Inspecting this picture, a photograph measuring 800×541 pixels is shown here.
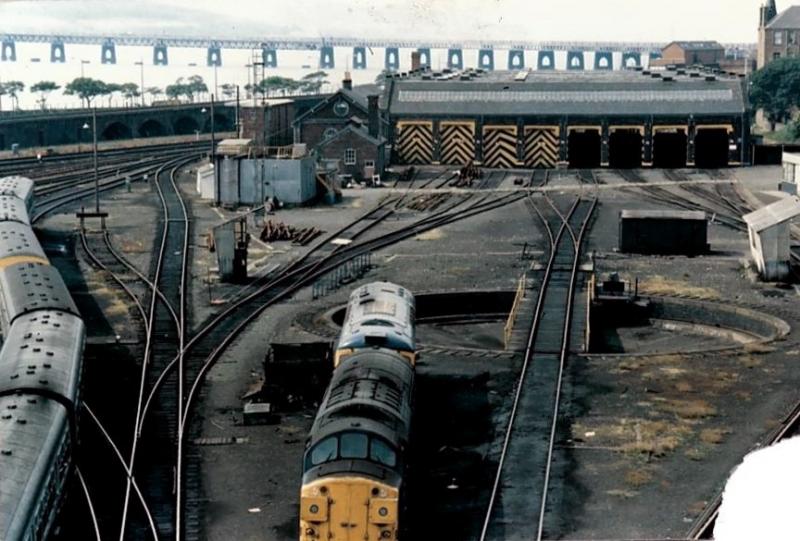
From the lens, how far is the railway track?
21891 mm

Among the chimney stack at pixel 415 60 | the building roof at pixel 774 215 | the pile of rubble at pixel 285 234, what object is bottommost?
the pile of rubble at pixel 285 234

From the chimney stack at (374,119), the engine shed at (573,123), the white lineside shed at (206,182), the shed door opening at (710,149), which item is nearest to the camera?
the white lineside shed at (206,182)

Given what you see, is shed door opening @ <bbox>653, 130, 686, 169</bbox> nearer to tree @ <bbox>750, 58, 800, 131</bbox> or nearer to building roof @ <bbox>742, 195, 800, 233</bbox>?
building roof @ <bbox>742, 195, 800, 233</bbox>

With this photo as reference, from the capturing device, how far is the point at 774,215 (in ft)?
158

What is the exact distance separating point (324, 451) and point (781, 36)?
17413 centimetres

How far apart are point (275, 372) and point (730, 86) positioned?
70.3m

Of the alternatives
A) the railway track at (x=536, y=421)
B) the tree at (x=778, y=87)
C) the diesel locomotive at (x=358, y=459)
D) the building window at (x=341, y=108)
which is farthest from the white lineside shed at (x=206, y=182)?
the tree at (x=778, y=87)

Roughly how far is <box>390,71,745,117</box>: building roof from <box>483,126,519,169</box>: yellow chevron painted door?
135 cm

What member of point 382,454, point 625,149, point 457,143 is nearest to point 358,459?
point 382,454

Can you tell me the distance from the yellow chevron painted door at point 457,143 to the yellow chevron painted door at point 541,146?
4.22 metres

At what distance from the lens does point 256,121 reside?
294 feet

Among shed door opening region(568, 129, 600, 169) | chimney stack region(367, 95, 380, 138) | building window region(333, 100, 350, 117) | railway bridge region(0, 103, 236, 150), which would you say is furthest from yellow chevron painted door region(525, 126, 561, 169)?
railway bridge region(0, 103, 236, 150)

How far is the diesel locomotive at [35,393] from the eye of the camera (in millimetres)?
17156

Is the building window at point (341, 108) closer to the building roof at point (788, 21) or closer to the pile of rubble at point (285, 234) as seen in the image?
the pile of rubble at point (285, 234)
